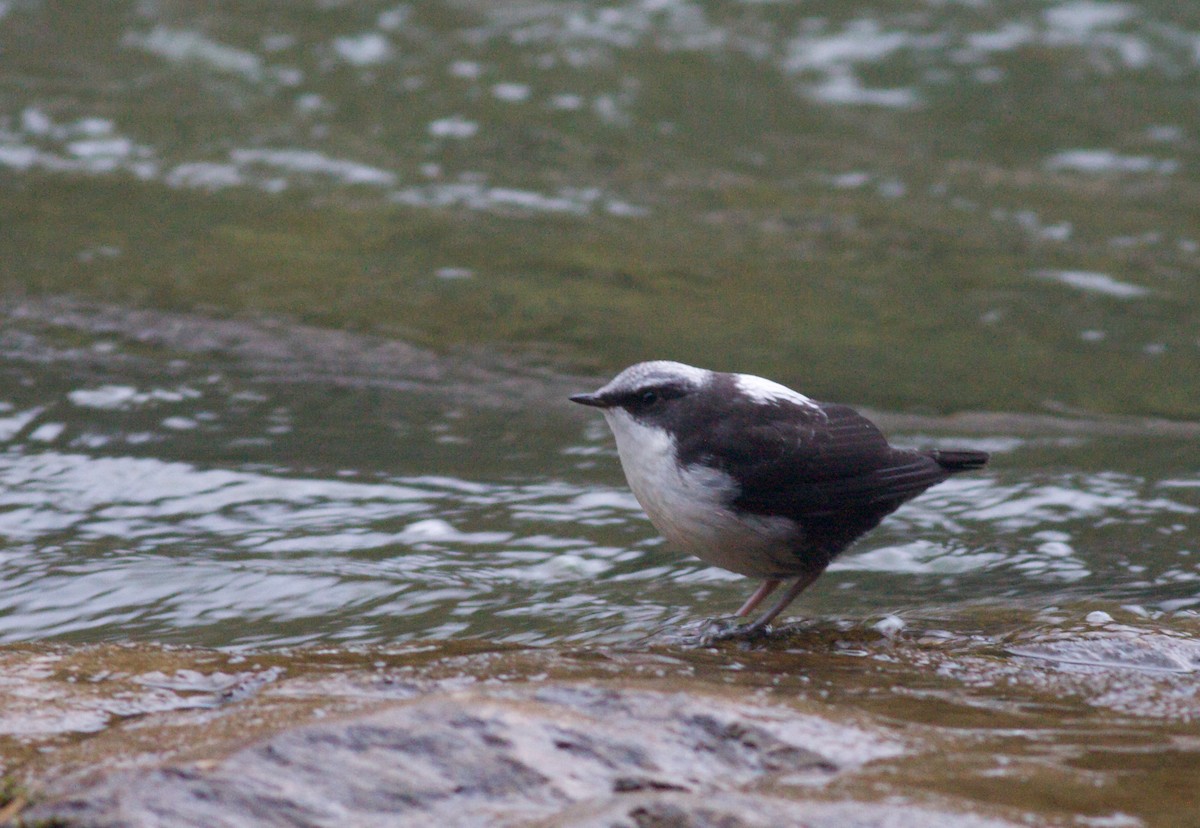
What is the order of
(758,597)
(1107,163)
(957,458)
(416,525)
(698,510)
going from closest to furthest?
(698,510) → (957,458) → (758,597) → (416,525) → (1107,163)

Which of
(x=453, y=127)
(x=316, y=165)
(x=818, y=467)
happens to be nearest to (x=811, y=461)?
(x=818, y=467)

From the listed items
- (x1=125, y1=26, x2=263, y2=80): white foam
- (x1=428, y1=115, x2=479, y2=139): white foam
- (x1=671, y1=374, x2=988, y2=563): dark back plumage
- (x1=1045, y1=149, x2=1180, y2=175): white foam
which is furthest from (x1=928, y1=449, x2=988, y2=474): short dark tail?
(x1=125, y1=26, x2=263, y2=80): white foam

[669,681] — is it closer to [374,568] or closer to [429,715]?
[429,715]

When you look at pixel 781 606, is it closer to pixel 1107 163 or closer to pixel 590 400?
pixel 590 400

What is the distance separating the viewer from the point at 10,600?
5250mm

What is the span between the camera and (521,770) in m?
3.00

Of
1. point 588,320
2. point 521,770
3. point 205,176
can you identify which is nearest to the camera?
point 521,770

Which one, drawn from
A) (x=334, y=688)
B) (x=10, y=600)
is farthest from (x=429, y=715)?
(x=10, y=600)

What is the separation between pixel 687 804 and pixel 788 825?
0.19 metres

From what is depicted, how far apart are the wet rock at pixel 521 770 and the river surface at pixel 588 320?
Answer: 1.02 feet

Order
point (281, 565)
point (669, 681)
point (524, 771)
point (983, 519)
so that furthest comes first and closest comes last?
point (983, 519)
point (281, 565)
point (669, 681)
point (524, 771)

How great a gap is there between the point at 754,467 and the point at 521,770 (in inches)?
67.6

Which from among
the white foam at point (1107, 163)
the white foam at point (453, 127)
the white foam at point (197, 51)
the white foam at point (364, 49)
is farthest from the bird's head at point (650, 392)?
the white foam at point (364, 49)

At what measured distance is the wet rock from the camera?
2.77m
